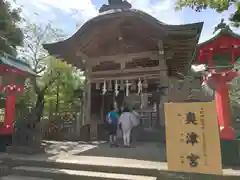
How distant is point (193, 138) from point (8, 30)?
1179 centimetres

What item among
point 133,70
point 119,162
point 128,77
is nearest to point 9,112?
point 119,162

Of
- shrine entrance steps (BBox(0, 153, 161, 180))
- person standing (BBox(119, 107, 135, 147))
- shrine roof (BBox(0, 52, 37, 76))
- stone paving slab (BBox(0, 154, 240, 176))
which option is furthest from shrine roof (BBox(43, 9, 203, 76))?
shrine entrance steps (BBox(0, 153, 161, 180))

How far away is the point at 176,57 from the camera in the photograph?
9586 mm

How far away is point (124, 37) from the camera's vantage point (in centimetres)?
905

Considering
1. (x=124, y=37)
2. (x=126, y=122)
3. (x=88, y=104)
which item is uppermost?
(x=124, y=37)

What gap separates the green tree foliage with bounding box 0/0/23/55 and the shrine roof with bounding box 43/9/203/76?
3616 millimetres

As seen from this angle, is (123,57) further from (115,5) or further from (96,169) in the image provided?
(96,169)

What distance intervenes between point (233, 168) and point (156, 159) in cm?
177

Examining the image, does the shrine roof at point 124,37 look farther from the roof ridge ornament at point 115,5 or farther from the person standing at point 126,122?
the person standing at point 126,122

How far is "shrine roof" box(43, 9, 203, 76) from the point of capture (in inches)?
296

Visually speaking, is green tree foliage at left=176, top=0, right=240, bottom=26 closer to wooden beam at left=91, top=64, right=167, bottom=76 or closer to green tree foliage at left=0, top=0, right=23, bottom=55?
wooden beam at left=91, top=64, right=167, bottom=76

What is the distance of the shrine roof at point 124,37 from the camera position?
7.52m

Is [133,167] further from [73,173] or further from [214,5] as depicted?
[214,5]

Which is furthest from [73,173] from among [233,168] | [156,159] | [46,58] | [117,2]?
[46,58]
